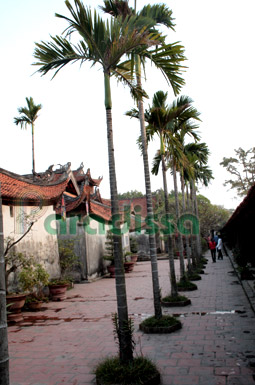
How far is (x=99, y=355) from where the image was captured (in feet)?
17.1

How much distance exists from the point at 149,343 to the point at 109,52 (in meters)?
4.61

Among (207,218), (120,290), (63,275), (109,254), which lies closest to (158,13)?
(120,290)

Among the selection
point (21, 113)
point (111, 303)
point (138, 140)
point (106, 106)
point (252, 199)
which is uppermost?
point (21, 113)

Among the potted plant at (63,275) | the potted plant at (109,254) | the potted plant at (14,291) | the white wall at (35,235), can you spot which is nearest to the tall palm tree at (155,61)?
the potted plant at (14,291)

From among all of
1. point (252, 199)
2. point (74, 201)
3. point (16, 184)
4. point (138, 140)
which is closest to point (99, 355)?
point (252, 199)

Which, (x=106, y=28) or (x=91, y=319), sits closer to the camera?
(x=106, y=28)

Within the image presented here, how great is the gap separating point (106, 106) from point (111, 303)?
274 inches

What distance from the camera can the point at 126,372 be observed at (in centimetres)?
389

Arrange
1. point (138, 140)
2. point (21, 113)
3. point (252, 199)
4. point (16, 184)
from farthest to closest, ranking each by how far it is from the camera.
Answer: point (21, 113)
point (16, 184)
point (138, 140)
point (252, 199)

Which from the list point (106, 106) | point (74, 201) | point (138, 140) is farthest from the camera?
point (74, 201)

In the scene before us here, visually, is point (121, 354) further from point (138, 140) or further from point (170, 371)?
point (138, 140)

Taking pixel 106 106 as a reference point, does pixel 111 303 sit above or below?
below

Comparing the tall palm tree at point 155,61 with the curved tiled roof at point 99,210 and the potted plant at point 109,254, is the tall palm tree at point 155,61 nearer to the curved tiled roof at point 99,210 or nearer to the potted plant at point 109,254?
the curved tiled roof at point 99,210

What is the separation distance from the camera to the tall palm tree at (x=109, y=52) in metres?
4.09
